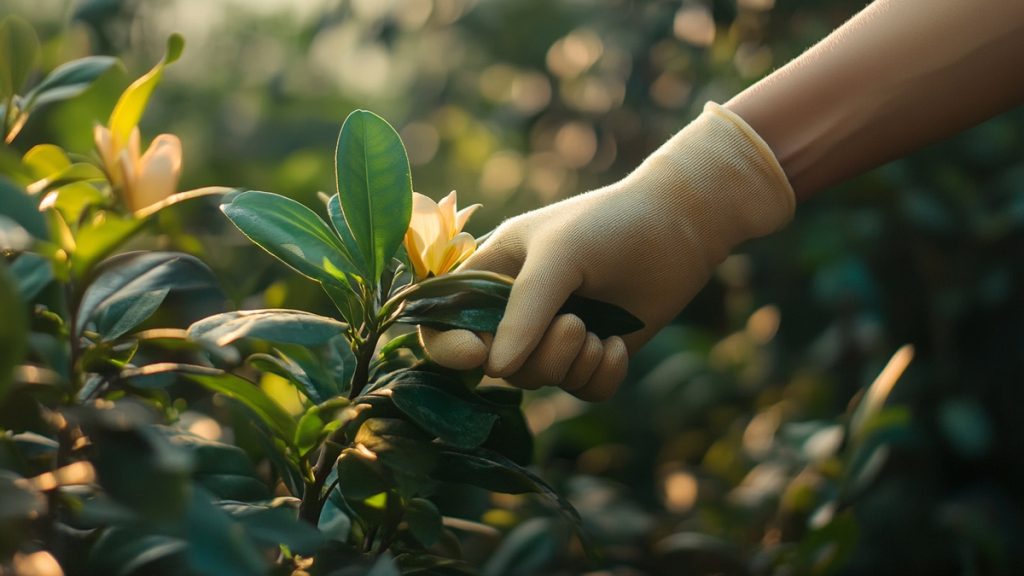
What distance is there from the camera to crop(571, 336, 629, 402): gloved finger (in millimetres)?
901

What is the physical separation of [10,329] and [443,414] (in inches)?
12.7

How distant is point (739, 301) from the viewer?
102 inches

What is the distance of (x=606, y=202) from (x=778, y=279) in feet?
5.00

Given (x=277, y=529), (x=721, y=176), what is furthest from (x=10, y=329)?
(x=721, y=176)

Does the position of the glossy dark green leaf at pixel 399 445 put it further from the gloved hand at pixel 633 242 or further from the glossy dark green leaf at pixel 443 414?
the gloved hand at pixel 633 242

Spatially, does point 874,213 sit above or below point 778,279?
above

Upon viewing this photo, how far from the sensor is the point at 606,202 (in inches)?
41.6

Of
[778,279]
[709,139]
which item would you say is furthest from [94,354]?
[778,279]

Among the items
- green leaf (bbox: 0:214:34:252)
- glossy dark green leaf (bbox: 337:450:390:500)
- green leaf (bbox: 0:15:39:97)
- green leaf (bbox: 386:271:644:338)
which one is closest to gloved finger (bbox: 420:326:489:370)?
green leaf (bbox: 386:271:644:338)

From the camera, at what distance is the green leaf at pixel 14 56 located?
85 centimetres

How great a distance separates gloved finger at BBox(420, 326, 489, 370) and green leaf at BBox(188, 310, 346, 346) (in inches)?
4.5

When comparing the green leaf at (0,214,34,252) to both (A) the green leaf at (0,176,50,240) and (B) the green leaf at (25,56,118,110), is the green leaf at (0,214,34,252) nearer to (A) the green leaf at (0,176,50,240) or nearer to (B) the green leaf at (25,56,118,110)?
(A) the green leaf at (0,176,50,240)

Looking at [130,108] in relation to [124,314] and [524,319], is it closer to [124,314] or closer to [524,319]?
[124,314]

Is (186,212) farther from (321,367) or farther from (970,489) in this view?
(970,489)
